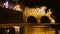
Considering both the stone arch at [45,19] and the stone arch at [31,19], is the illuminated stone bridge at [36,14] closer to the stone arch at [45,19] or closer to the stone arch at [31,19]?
the stone arch at [31,19]

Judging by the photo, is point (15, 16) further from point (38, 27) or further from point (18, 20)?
point (38, 27)

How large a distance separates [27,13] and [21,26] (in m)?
1.20

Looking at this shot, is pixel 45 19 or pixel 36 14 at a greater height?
pixel 36 14

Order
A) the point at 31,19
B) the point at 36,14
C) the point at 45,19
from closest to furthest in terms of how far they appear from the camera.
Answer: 1. the point at 36,14
2. the point at 31,19
3. the point at 45,19

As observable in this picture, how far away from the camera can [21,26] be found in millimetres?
8375

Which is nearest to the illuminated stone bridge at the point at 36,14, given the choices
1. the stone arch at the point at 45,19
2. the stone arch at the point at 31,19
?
the stone arch at the point at 31,19

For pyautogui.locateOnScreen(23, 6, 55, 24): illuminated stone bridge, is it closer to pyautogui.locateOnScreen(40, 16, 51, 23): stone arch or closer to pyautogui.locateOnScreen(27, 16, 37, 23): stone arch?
pyautogui.locateOnScreen(27, 16, 37, 23): stone arch

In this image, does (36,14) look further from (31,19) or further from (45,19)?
(45,19)

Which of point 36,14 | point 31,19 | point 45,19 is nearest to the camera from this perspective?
point 36,14

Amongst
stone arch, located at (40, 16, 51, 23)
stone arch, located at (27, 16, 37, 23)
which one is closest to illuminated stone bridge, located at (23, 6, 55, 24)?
stone arch, located at (27, 16, 37, 23)

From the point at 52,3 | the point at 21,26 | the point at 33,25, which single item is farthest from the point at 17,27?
the point at 52,3

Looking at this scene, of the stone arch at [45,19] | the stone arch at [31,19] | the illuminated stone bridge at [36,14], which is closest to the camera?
the illuminated stone bridge at [36,14]

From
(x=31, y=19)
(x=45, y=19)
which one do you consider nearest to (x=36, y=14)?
(x=31, y=19)

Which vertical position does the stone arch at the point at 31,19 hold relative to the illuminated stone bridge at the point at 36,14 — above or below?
below
